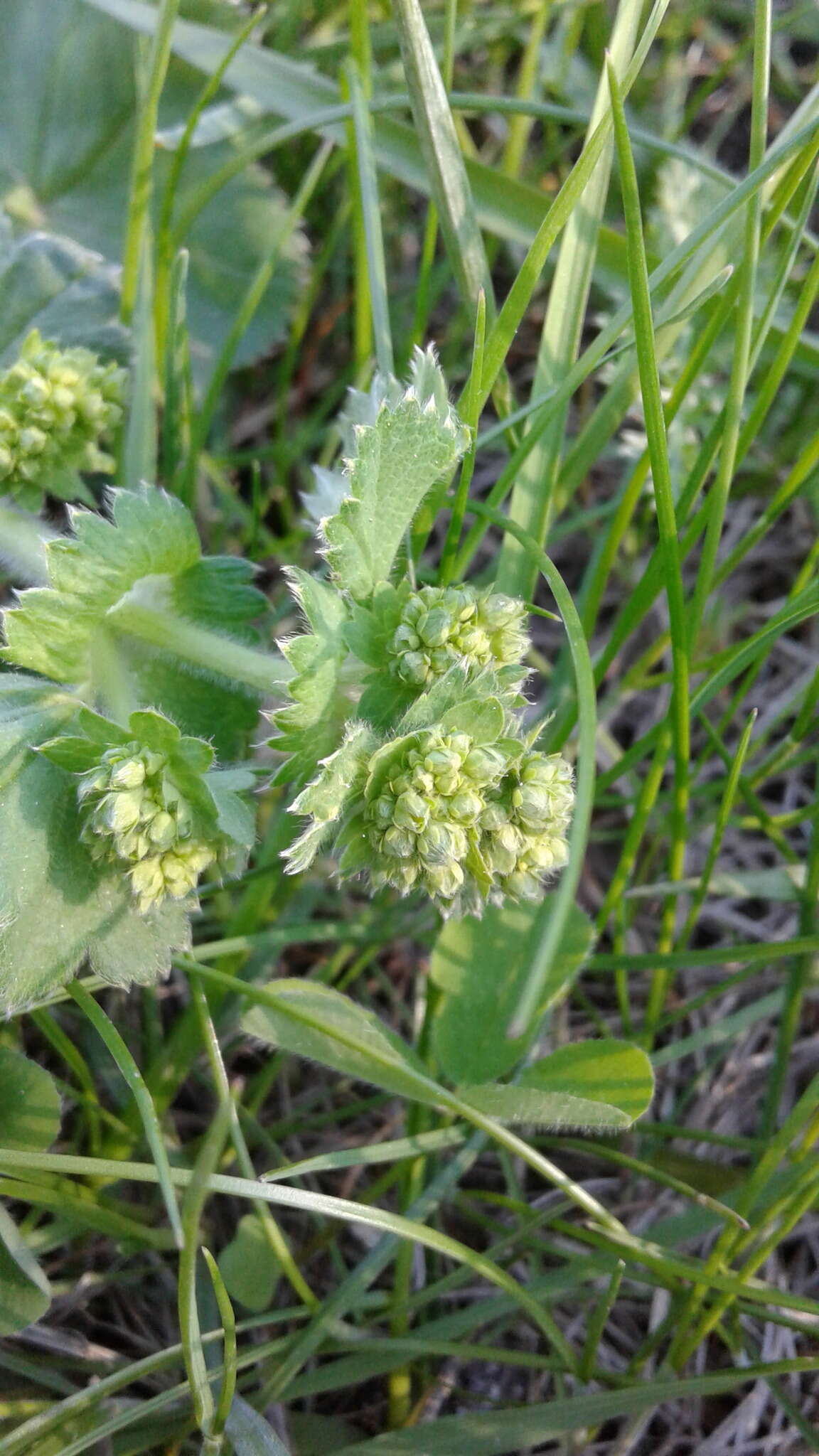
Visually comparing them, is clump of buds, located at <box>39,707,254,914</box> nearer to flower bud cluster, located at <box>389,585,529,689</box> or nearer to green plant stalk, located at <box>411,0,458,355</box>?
flower bud cluster, located at <box>389,585,529,689</box>

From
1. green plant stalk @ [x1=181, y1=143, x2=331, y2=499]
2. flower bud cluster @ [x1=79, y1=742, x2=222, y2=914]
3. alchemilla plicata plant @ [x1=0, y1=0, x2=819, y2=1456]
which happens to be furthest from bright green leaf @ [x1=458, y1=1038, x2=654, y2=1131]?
green plant stalk @ [x1=181, y1=143, x2=331, y2=499]

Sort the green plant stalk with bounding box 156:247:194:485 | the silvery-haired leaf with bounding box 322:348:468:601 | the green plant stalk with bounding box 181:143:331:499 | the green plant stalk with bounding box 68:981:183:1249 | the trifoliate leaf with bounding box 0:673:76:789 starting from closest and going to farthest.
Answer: the green plant stalk with bounding box 68:981:183:1249 → the silvery-haired leaf with bounding box 322:348:468:601 → the trifoliate leaf with bounding box 0:673:76:789 → the green plant stalk with bounding box 156:247:194:485 → the green plant stalk with bounding box 181:143:331:499

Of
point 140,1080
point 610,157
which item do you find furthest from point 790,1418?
point 610,157

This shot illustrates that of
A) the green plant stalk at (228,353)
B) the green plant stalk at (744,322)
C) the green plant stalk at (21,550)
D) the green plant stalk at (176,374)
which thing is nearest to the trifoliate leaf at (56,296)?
the green plant stalk at (176,374)

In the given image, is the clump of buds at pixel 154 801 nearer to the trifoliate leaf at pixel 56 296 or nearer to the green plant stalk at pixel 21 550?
the green plant stalk at pixel 21 550

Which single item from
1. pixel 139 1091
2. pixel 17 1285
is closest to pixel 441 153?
pixel 139 1091

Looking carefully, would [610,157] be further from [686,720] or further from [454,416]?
[686,720]
